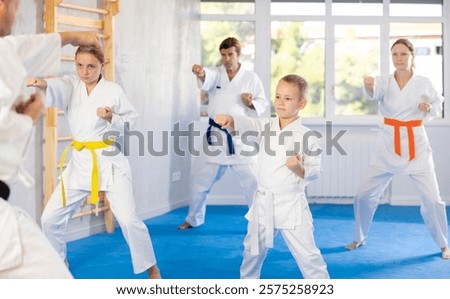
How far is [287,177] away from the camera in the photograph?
327 centimetres

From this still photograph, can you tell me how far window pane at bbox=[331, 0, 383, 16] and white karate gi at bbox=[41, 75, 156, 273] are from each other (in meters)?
3.74

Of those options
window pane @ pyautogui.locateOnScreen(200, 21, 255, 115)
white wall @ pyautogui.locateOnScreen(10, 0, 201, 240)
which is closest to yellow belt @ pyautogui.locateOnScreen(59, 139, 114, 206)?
white wall @ pyautogui.locateOnScreen(10, 0, 201, 240)

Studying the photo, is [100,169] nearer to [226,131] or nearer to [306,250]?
[306,250]

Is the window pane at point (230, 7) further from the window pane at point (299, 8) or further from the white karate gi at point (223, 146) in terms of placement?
the white karate gi at point (223, 146)

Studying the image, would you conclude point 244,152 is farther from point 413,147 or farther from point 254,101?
point 413,147

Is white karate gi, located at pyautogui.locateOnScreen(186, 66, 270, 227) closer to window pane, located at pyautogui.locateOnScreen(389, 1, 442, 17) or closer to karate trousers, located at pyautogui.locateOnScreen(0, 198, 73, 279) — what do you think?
window pane, located at pyautogui.locateOnScreen(389, 1, 442, 17)

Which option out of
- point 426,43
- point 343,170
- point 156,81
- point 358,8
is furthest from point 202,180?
point 426,43

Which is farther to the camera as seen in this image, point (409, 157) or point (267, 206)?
point (409, 157)

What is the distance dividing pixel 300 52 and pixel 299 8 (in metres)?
0.44

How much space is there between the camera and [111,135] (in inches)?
146

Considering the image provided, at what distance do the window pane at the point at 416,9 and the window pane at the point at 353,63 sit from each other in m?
0.28

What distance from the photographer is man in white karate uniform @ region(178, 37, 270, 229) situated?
5230 millimetres

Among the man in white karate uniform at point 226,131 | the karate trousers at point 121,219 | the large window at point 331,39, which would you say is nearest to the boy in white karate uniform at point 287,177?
the karate trousers at point 121,219

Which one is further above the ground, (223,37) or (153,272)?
(223,37)
